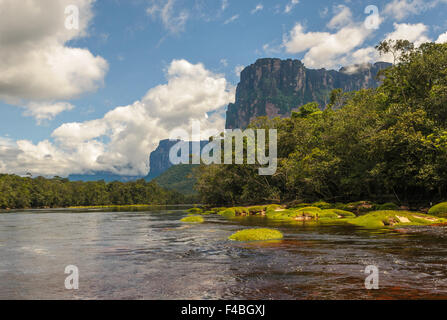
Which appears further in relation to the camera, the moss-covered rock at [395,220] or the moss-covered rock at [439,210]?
the moss-covered rock at [439,210]

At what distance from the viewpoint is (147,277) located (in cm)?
1040

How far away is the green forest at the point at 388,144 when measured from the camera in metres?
37.5

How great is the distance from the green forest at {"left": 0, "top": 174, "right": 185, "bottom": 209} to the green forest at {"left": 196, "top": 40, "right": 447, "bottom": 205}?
388 feet

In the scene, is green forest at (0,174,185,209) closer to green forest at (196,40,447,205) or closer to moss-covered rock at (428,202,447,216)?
green forest at (196,40,447,205)

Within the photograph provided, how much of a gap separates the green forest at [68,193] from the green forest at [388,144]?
11813cm

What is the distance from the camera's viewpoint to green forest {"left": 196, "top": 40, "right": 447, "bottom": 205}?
3747 centimetres

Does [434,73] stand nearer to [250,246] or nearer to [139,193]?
[250,246]

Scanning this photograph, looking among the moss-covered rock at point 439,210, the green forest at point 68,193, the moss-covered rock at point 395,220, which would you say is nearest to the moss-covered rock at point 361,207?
the moss-covered rock at point 439,210

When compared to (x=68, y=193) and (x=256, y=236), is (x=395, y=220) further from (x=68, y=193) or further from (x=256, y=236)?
(x=68, y=193)

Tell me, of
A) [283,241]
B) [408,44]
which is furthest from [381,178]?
[283,241]

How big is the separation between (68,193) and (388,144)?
158433 millimetres

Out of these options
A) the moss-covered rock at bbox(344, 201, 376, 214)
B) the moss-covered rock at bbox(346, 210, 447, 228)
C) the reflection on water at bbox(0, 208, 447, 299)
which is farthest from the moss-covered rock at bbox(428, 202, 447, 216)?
the reflection on water at bbox(0, 208, 447, 299)

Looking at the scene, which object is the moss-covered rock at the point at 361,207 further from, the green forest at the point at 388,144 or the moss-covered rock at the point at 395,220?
the moss-covered rock at the point at 395,220
